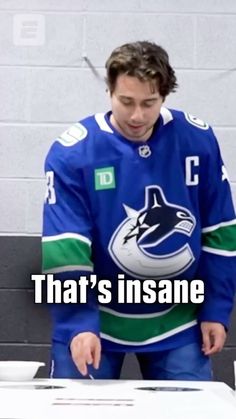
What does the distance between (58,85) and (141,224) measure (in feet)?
3.95

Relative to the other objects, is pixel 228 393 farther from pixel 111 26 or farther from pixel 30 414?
pixel 111 26

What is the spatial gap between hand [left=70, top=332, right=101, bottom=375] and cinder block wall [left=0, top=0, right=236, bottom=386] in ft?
4.01

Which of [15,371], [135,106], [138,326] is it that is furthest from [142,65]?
[15,371]

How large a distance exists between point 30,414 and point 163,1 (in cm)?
209

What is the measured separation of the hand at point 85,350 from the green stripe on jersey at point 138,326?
141mm

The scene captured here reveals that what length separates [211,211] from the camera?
192 centimetres

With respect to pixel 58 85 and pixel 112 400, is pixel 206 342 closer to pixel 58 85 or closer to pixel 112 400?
pixel 112 400

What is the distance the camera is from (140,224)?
183 centimetres

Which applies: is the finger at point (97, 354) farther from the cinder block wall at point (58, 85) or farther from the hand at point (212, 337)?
the cinder block wall at point (58, 85)

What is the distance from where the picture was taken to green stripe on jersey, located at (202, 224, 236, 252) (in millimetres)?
1923

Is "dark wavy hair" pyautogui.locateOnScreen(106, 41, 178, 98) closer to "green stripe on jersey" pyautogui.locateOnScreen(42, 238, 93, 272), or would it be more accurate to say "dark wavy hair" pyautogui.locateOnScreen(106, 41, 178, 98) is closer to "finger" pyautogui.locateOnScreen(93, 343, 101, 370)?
"green stripe on jersey" pyautogui.locateOnScreen(42, 238, 93, 272)

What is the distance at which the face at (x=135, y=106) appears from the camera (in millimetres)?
1800

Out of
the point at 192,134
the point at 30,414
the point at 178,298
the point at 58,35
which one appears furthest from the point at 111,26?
the point at 30,414

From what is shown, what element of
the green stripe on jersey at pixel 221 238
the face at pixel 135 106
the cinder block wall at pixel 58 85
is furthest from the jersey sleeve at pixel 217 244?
the cinder block wall at pixel 58 85
